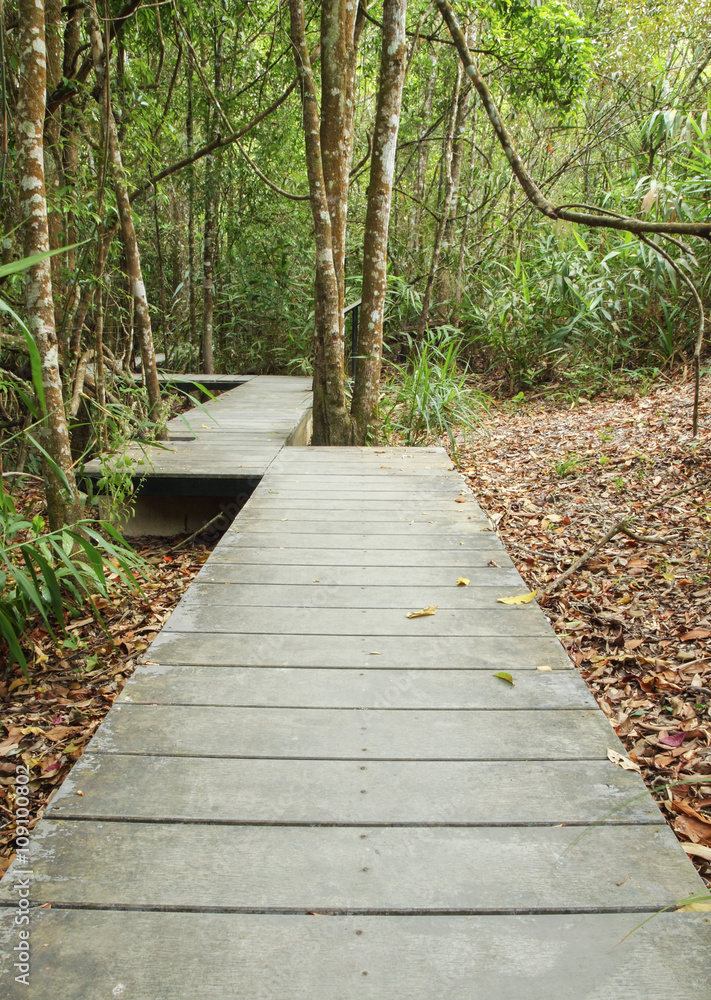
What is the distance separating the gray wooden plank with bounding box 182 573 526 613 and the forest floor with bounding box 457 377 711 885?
535 millimetres

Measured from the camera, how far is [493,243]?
9.43 metres

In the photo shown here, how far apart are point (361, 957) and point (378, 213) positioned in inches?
176

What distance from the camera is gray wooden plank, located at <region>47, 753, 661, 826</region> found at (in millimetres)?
1284

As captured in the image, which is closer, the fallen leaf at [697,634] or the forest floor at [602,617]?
the forest floor at [602,617]

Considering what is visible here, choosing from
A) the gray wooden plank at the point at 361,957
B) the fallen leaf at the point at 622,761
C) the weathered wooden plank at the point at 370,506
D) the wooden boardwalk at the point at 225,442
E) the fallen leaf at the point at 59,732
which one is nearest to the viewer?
the gray wooden plank at the point at 361,957

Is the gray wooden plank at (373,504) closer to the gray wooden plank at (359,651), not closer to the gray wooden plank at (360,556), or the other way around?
the gray wooden plank at (360,556)

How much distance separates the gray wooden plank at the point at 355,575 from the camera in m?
2.42

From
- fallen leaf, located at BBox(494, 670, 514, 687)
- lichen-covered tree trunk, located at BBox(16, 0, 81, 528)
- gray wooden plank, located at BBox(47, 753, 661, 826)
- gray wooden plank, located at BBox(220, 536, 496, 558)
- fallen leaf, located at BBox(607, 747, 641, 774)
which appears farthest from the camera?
gray wooden plank, located at BBox(220, 536, 496, 558)

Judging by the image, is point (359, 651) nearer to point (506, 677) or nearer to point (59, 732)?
point (506, 677)

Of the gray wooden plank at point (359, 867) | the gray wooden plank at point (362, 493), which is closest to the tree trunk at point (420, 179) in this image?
the gray wooden plank at point (362, 493)

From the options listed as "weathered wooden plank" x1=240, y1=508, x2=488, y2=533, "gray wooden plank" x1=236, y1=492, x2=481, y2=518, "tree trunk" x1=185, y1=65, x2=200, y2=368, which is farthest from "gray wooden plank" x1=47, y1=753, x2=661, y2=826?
"tree trunk" x1=185, y1=65, x2=200, y2=368

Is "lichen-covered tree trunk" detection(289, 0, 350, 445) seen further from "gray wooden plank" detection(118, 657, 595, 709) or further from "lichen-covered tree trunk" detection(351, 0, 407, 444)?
"gray wooden plank" detection(118, 657, 595, 709)

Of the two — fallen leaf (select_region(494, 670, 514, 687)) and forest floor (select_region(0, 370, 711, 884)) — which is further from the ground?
fallen leaf (select_region(494, 670, 514, 687))

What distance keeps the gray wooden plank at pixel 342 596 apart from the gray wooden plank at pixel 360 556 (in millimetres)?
209
